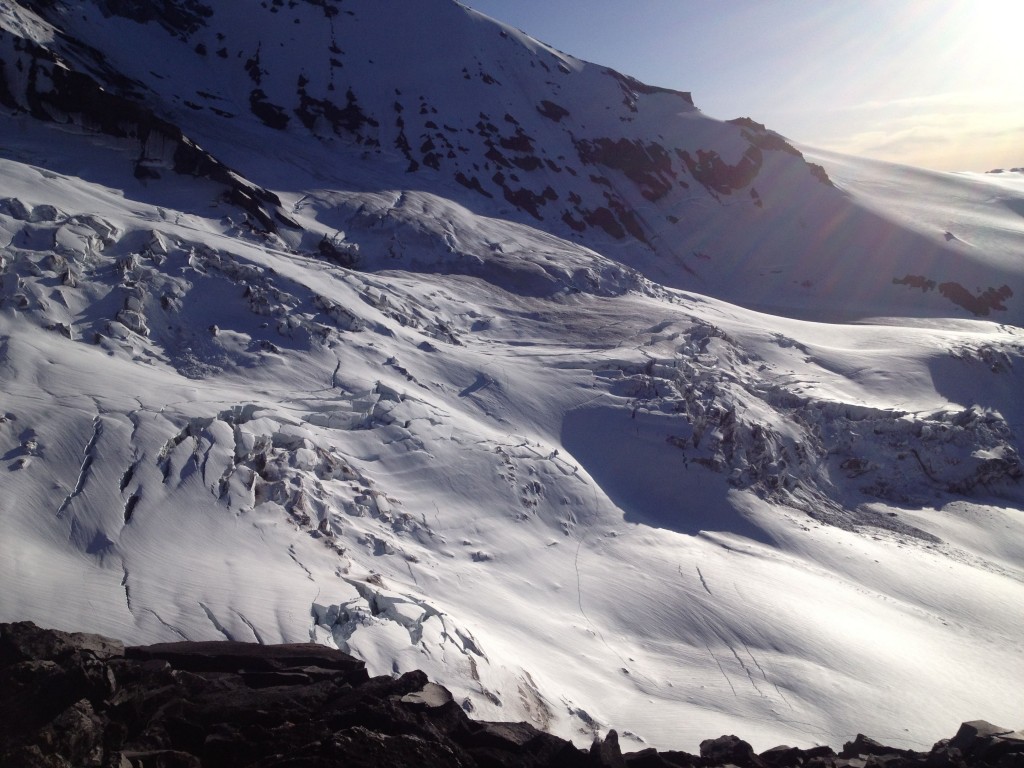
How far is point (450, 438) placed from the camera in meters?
13.0

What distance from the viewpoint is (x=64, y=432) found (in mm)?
8656

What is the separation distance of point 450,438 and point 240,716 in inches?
301

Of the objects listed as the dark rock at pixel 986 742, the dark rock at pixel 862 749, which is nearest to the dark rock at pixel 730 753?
the dark rock at pixel 862 749

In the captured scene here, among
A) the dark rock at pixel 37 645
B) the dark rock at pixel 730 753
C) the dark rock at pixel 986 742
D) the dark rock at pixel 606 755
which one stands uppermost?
the dark rock at pixel 986 742

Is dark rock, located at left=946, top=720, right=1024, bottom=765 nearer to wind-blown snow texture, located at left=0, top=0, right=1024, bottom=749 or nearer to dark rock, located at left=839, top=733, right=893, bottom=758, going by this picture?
dark rock, located at left=839, top=733, right=893, bottom=758

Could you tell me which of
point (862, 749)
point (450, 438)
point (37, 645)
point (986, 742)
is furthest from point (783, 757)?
point (450, 438)

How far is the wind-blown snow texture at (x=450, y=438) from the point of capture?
816cm

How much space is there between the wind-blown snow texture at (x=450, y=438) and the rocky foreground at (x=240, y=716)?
72 cm

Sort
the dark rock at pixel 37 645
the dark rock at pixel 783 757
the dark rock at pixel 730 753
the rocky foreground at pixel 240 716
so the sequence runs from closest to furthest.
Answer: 1. the rocky foreground at pixel 240 716
2. the dark rock at pixel 37 645
3. the dark rock at pixel 730 753
4. the dark rock at pixel 783 757

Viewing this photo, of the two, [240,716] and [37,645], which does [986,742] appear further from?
[37,645]

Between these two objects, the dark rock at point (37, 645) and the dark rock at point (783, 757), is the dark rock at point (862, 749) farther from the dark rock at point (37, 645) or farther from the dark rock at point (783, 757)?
the dark rock at point (37, 645)

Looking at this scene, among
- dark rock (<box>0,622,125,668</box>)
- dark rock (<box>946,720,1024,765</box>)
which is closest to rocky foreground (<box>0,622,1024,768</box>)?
dark rock (<box>0,622,125,668</box>)

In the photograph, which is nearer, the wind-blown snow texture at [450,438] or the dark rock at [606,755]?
the dark rock at [606,755]

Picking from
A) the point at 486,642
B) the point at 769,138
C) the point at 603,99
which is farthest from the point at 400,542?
the point at 769,138
